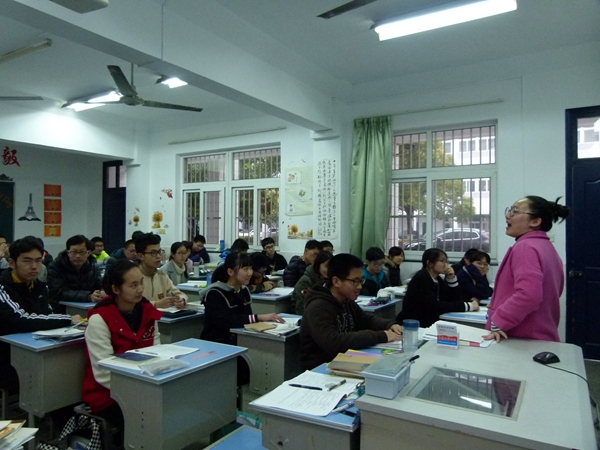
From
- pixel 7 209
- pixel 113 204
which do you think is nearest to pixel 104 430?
pixel 7 209

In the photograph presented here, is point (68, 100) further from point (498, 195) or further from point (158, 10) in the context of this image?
point (498, 195)

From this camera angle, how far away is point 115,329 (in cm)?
216

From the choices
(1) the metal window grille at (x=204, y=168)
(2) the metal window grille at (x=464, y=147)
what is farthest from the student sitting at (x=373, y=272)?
(1) the metal window grille at (x=204, y=168)

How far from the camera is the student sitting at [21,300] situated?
99.3 inches

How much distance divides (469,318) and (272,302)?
65.3 inches

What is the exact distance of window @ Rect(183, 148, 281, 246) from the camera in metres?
7.04

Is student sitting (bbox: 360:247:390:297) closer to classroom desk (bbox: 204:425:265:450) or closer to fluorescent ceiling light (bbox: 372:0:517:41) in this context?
fluorescent ceiling light (bbox: 372:0:517:41)

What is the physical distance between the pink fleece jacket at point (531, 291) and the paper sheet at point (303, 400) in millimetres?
946

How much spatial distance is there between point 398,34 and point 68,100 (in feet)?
16.5

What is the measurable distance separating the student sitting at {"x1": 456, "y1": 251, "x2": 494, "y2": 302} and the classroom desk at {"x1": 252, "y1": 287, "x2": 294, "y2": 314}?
157cm

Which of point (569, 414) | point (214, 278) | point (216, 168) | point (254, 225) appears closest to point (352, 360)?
point (569, 414)

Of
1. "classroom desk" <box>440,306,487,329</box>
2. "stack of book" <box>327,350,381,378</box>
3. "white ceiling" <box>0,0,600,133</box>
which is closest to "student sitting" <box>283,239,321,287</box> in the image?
"classroom desk" <box>440,306,487,329</box>

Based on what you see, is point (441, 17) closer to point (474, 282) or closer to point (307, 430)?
point (474, 282)

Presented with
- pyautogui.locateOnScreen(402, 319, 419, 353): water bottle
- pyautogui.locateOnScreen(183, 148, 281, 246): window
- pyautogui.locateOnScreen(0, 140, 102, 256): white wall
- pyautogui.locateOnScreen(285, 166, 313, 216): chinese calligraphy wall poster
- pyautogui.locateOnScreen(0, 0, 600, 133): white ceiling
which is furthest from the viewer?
pyautogui.locateOnScreen(0, 140, 102, 256): white wall
